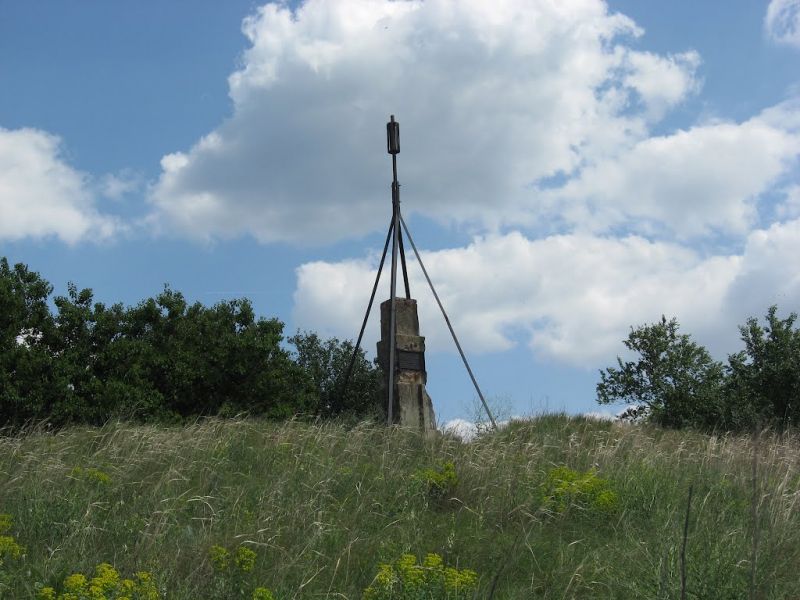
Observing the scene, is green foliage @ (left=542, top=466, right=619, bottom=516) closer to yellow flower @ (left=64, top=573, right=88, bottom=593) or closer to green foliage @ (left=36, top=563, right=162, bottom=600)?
green foliage @ (left=36, top=563, right=162, bottom=600)

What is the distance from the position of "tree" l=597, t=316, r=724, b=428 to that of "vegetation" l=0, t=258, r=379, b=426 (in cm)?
1244

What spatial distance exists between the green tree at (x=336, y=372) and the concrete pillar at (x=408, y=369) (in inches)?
646

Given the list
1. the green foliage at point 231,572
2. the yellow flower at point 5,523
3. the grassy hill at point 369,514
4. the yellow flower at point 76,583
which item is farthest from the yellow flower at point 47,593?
the yellow flower at point 5,523

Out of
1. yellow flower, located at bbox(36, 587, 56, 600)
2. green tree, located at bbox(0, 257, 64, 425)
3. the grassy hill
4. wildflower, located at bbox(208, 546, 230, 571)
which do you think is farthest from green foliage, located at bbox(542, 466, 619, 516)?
green tree, located at bbox(0, 257, 64, 425)

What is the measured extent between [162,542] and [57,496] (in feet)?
4.84

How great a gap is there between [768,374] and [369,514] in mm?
23819

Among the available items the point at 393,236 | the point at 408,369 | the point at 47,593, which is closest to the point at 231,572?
the point at 47,593

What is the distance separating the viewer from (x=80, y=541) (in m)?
6.29

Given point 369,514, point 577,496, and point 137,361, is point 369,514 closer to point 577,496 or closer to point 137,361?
point 577,496

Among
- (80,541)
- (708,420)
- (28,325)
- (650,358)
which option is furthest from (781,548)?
(650,358)

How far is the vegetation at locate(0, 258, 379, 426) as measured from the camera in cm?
2086

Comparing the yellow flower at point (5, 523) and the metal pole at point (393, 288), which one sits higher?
A: the metal pole at point (393, 288)

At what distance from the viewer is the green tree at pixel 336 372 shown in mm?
31469

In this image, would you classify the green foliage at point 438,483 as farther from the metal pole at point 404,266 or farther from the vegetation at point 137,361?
the vegetation at point 137,361
